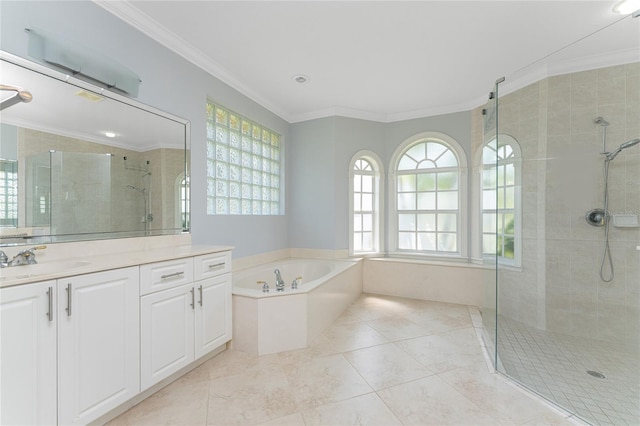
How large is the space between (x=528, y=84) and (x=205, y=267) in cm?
342

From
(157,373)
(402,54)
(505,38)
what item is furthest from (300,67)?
(157,373)

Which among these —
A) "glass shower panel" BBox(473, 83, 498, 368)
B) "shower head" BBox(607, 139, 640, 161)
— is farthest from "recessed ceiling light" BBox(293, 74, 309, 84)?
"shower head" BBox(607, 139, 640, 161)

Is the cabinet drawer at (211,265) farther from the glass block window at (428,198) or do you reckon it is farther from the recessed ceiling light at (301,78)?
the glass block window at (428,198)

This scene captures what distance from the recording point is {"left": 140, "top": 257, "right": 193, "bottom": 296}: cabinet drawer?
5.15 feet

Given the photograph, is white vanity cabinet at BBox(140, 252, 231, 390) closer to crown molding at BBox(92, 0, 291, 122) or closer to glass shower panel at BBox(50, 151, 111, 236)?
glass shower panel at BBox(50, 151, 111, 236)

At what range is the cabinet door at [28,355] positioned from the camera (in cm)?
104

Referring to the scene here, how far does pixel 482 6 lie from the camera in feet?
6.27

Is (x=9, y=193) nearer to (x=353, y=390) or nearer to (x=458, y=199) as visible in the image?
(x=353, y=390)

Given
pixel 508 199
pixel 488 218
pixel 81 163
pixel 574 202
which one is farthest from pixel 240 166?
pixel 574 202

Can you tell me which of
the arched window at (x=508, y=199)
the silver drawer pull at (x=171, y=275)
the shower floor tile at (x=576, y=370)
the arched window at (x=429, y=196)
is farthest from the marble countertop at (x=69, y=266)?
the arched window at (x=429, y=196)

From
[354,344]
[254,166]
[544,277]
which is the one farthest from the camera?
[254,166]

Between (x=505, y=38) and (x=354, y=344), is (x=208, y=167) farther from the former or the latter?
(x=505, y=38)

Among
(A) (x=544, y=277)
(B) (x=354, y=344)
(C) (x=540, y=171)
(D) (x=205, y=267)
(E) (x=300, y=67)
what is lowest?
(B) (x=354, y=344)

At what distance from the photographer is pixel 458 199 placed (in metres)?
3.73
